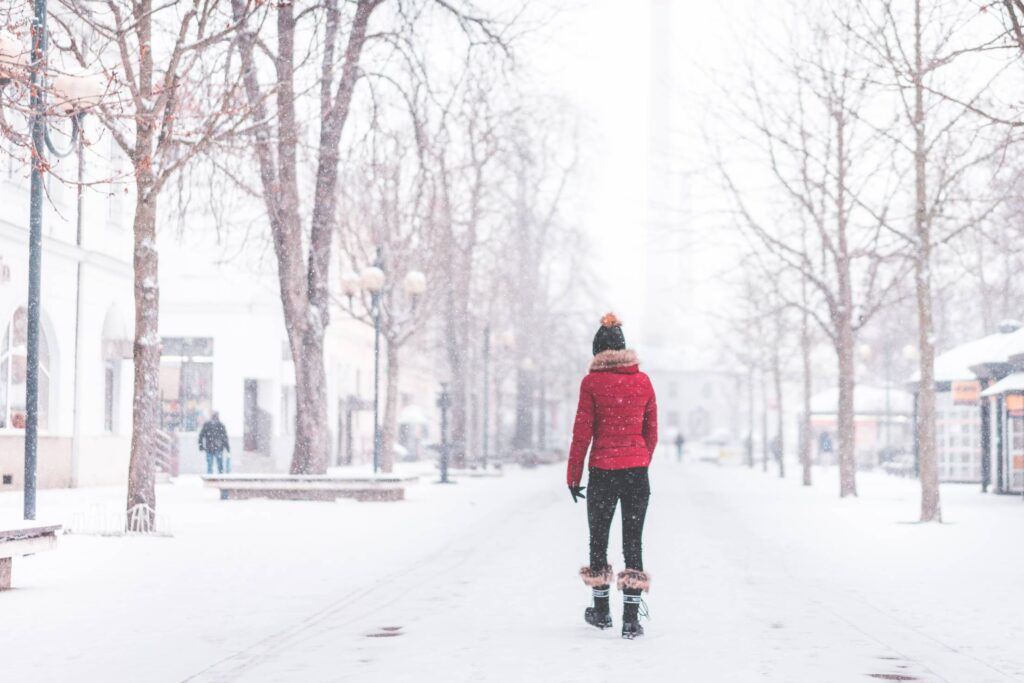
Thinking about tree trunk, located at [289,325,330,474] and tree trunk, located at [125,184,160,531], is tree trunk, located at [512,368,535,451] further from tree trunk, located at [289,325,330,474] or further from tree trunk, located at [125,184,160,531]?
tree trunk, located at [125,184,160,531]

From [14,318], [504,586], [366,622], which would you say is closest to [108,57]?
[14,318]

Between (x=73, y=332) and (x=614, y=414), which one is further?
(x=73, y=332)

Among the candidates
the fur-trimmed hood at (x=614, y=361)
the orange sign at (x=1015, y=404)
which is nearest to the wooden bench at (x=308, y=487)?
the orange sign at (x=1015, y=404)

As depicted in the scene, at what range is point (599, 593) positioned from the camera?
30.1 ft

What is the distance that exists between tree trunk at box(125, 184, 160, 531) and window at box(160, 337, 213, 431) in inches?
1036

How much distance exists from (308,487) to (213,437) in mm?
11290

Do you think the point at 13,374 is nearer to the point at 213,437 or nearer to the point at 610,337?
the point at 213,437

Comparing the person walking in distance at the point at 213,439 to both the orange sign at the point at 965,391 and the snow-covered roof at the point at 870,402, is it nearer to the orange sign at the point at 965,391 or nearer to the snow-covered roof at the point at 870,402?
the orange sign at the point at 965,391

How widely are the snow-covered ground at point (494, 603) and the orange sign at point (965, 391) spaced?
→ 13.5m

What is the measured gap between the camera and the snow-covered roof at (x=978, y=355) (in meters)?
29.3

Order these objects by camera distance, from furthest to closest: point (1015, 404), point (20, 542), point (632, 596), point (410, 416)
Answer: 1. point (410, 416)
2. point (1015, 404)
3. point (20, 542)
4. point (632, 596)

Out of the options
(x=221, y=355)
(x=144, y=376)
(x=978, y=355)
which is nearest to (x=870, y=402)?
(x=978, y=355)

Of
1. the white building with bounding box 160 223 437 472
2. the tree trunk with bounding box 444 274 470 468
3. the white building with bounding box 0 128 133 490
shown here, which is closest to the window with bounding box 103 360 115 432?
the white building with bounding box 0 128 133 490

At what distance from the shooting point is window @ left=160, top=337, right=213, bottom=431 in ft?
143
